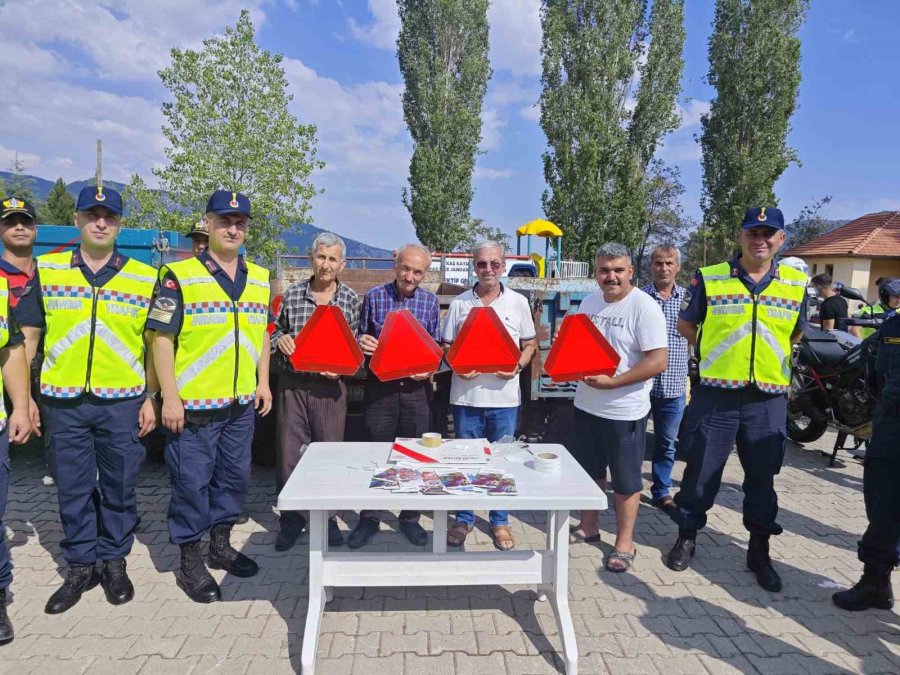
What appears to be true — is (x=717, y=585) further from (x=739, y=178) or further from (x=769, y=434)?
(x=739, y=178)

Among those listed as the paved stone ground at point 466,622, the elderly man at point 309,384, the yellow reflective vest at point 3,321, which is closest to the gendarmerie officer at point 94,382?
the yellow reflective vest at point 3,321

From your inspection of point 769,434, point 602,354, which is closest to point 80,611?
point 602,354

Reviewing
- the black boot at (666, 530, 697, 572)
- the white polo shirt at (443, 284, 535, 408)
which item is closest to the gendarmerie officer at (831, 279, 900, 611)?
the black boot at (666, 530, 697, 572)

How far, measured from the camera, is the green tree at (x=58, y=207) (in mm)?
29138

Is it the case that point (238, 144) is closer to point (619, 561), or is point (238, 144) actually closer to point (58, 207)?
point (619, 561)

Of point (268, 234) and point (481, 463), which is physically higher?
point (268, 234)

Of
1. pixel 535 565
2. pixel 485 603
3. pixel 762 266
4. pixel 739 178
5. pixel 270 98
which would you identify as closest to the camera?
pixel 535 565

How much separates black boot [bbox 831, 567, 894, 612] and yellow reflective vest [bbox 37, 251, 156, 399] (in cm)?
384

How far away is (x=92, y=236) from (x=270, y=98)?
1255cm

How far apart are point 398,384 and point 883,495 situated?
2.65 meters

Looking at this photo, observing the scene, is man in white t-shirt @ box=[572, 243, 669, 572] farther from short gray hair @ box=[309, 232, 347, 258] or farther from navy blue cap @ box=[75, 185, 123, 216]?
navy blue cap @ box=[75, 185, 123, 216]

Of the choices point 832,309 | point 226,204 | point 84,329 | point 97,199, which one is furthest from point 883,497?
point 832,309

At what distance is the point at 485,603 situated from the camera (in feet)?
9.35

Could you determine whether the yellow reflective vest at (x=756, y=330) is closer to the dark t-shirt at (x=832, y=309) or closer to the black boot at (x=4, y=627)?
the black boot at (x=4, y=627)
